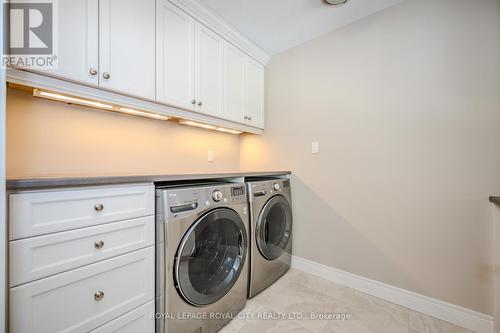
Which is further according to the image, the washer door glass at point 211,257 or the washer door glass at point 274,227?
the washer door glass at point 274,227

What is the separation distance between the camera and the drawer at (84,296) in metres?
0.71

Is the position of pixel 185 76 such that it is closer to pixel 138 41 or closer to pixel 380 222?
pixel 138 41

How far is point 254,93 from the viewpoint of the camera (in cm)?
223

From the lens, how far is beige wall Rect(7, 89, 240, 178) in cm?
116

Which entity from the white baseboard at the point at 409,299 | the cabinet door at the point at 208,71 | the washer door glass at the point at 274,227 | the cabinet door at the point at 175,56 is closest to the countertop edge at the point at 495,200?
the white baseboard at the point at 409,299

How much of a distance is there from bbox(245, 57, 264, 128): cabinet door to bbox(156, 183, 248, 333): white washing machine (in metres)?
1.01

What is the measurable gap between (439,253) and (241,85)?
2170 mm

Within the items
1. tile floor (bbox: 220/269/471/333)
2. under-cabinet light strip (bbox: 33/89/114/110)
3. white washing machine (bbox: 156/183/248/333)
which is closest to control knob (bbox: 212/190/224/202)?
white washing machine (bbox: 156/183/248/333)

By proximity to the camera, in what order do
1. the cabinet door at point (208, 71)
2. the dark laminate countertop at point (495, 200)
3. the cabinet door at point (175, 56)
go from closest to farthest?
the dark laminate countertop at point (495, 200) < the cabinet door at point (175, 56) < the cabinet door at point (208, 71)

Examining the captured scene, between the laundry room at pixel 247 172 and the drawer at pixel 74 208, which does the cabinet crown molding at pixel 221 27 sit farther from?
the drawer at pixel 74 208

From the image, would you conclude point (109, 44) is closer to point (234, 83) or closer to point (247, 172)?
point (234, 83)

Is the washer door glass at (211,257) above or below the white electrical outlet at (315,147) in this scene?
below

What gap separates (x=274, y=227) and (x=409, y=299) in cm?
115

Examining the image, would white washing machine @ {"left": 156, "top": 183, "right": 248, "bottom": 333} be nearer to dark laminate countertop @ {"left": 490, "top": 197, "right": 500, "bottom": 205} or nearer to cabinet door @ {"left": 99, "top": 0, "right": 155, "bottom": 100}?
cabinet door @ {"left": 99, "top": 0, "right": 155, "bottom": 100}
